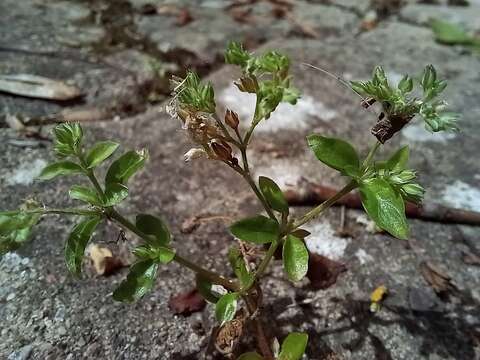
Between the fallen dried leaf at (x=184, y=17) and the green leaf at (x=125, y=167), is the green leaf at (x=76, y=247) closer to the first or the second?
the green leaf at (x=125, y=167)

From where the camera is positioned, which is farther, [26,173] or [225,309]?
[26,173]

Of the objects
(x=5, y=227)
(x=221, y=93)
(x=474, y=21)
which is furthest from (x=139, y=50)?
(x=474, y=21)

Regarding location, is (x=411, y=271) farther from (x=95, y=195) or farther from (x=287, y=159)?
(x=95, y=195)

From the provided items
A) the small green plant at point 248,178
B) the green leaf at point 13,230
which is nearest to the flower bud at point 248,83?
the small green plant at point 248,178

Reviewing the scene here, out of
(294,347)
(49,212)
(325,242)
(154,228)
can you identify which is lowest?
(325,242)

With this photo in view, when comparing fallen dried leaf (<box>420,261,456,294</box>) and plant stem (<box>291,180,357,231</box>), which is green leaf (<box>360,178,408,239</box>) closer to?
plant stem (<box>291,180,357,231</box>)

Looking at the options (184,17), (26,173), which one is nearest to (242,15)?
(184,17)

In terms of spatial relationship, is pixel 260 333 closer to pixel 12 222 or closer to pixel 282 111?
pixel 12 222
